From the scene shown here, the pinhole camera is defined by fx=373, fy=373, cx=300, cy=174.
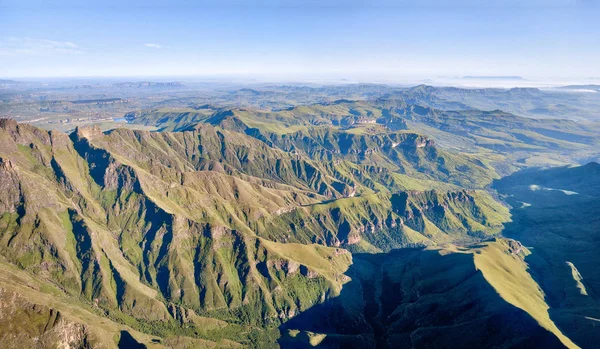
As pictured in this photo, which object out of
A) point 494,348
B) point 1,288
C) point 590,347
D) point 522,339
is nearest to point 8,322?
point 1,288

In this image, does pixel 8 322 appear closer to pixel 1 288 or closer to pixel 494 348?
pixel 1 288

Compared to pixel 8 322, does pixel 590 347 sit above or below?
below

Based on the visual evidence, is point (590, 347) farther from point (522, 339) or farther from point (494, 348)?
point (494, 348)

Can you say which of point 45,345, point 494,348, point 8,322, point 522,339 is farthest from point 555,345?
point 8,322

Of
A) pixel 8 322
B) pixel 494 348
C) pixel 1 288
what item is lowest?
pixel 494 348

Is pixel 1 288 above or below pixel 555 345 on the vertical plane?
above

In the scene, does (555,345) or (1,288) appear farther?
(1,288)

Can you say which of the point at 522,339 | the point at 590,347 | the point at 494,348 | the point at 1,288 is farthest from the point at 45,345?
the point at 590,347

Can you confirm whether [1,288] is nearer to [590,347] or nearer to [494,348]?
[494,348]
